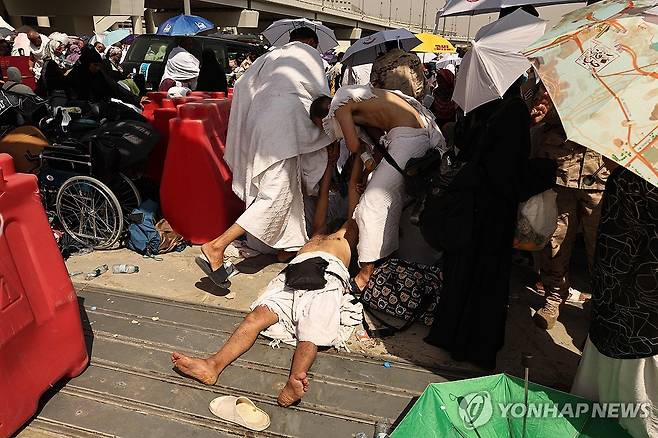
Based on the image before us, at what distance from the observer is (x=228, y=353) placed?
263 centimetres

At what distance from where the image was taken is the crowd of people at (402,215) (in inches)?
74.9

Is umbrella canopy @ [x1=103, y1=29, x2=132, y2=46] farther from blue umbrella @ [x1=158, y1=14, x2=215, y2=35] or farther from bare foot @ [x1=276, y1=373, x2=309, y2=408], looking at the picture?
bare foot @ [x1=276, y1=373, x2=309, y2=408]

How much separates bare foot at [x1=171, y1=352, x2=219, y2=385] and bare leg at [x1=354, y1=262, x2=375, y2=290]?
1.18 meters

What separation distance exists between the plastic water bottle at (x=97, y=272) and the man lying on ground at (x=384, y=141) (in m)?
1.92

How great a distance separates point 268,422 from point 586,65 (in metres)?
1.95

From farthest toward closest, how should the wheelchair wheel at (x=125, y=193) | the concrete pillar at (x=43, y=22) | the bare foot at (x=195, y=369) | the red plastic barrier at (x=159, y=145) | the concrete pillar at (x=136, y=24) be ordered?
the concrete pillar at (x=43, y=22)
the concrete pillar at (x=136, y=24)
the red plastic barrier at (x=159, y=145)
the wheelchair wheel at (x=125, y=193)
the bare foot at (x=195, y=369)

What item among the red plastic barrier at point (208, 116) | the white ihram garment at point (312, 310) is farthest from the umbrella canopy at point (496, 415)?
the red plastic barrier at point (208, 116)

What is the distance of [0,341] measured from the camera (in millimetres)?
1984

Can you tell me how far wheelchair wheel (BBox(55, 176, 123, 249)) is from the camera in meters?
3.88

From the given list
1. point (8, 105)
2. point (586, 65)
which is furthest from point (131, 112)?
point (586, 65)

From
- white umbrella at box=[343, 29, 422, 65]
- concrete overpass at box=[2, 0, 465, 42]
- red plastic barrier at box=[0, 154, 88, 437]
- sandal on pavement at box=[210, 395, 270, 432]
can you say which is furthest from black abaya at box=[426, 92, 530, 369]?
concrete overpass at box=[2, 0, 465, 42]

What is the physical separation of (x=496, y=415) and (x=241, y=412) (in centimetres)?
113

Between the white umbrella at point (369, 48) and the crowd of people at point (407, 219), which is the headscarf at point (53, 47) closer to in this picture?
the white umbrella at point (369, 48)

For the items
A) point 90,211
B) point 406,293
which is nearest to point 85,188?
point 90,211
